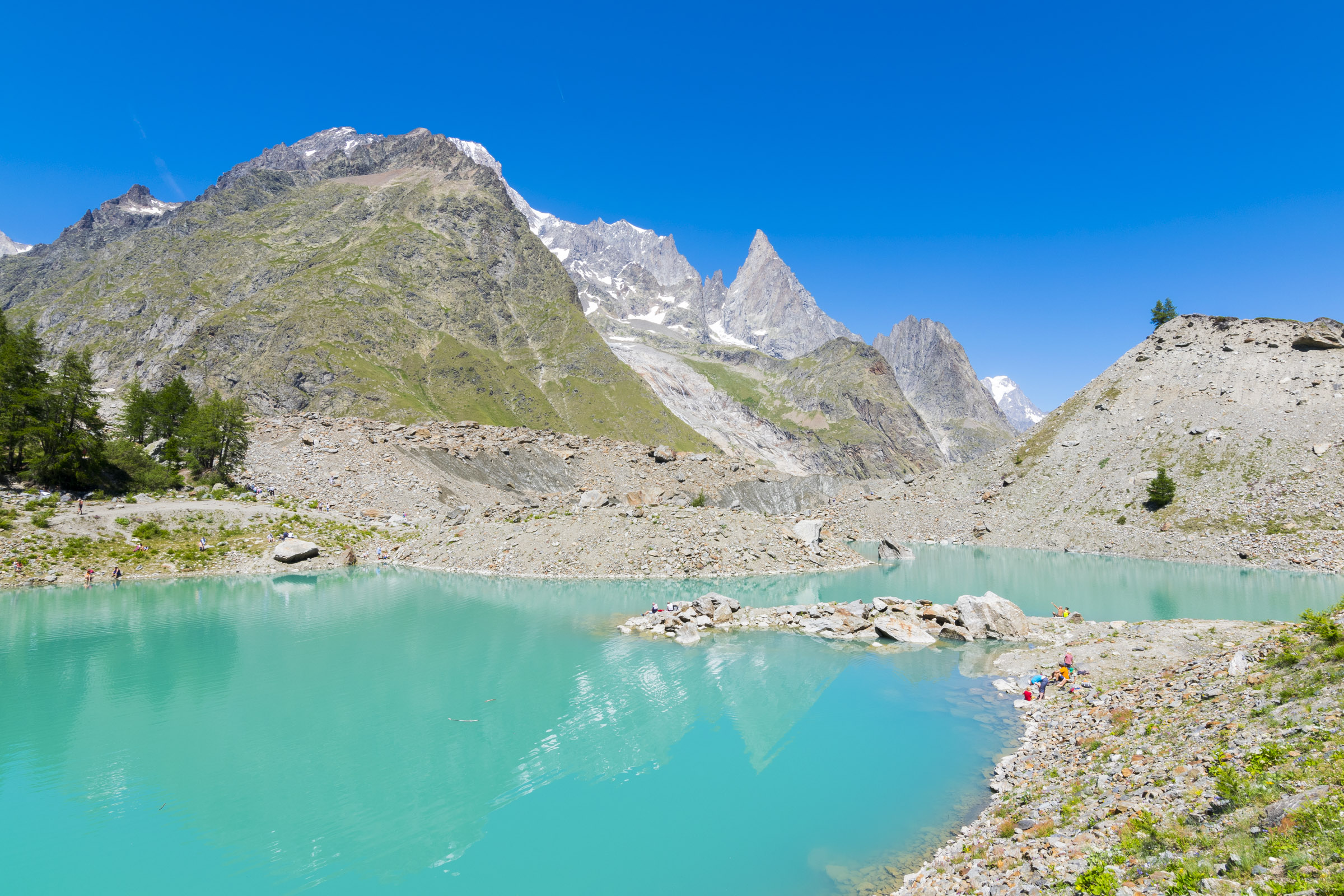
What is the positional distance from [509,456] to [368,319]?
128 metres

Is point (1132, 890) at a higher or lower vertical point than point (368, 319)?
lower

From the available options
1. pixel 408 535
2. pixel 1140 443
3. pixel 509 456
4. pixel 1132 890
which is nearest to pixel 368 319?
pixel 509 456

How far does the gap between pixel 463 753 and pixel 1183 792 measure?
19.8 meters

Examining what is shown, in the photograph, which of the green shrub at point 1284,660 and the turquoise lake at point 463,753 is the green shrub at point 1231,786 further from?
the turquoise lake at point 463,753

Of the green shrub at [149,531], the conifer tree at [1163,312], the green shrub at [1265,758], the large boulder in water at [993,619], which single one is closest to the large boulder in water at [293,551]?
the green shrub at [149,531]

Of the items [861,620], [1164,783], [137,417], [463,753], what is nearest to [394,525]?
[137,417]

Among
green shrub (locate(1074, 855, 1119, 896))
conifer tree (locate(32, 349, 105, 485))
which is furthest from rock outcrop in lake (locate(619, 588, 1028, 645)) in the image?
conifer tree (locate(32, 349, 105, 485))

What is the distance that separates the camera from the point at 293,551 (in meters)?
56.6

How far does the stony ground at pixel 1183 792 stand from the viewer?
27.8 ft

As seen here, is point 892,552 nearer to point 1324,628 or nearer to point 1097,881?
point 1324,628

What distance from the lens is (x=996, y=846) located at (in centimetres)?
1287

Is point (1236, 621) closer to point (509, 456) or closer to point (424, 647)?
point (424, 647)

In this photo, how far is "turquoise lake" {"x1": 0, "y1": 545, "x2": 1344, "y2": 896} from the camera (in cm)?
1421

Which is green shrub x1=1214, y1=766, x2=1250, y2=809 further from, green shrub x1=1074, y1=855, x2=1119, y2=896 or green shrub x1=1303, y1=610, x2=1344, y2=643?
green shrub x1=1303, y1=610, x2=1344, y2=643
